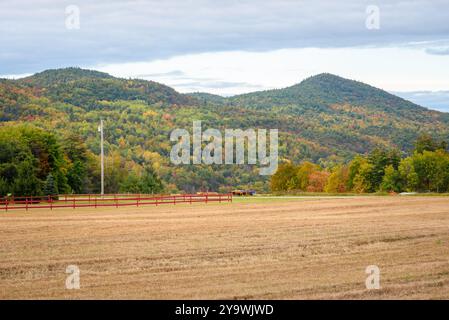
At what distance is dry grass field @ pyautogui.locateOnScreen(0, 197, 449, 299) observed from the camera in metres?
19.1

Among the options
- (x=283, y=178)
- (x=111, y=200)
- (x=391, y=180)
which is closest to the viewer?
(x=111, y=200)

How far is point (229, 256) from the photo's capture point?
2552cm

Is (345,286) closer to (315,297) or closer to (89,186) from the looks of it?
(315,297)

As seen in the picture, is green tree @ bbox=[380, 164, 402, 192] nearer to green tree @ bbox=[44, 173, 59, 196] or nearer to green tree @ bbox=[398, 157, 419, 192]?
green tree @ bbox=[398, 157, 419, 192]

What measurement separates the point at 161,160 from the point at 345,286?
133906mm

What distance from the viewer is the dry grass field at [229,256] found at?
1908cm

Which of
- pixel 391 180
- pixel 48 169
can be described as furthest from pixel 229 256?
pixel 391 180

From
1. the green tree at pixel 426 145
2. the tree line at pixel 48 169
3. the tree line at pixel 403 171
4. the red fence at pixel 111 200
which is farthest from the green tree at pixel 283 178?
the red fence at pixel 111 200

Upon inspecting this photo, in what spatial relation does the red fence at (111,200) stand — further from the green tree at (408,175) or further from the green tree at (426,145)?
the green tree at (426,145)

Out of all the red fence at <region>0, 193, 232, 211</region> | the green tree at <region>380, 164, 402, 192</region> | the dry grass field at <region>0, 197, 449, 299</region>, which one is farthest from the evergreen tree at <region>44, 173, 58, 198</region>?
the green tree at <region>380, 164, 402, 192</region>

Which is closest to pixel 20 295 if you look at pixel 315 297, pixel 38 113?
pixel 315 297

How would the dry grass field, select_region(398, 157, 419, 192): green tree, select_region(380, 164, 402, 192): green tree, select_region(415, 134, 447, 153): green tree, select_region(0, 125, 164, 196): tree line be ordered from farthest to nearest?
select_region(415, 134, 447, 153): green tree
select_region(380, 164, 402, 192): green tree
select_region(398, 157, 419, 192): green tree
select_region(0, 125, 164, 196): tree line
the dry grass field

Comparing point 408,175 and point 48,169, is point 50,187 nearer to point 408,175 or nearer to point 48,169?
point 48,169

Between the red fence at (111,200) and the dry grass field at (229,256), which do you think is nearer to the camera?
the dry grass field at (229,256)
